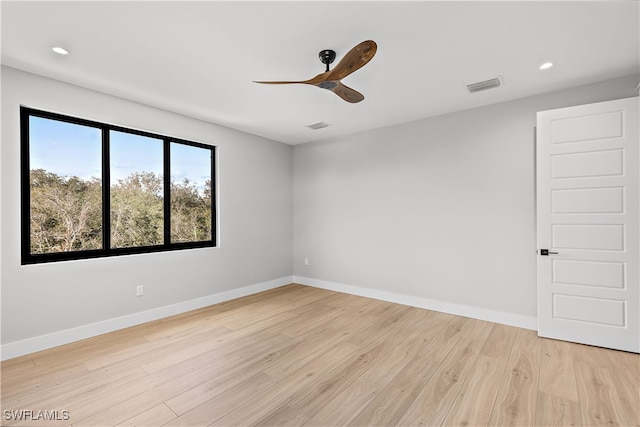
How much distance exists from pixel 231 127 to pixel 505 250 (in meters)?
4.18

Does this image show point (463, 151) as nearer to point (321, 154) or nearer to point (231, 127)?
point (321, 154)

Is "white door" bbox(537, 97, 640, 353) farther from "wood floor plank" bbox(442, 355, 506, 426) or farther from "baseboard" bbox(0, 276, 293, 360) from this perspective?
"baseboard" bbox(0, 276, 293, 360)

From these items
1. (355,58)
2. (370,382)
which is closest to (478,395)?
(370,382)

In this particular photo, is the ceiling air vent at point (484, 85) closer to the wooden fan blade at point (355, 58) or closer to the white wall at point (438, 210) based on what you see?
the white wall at point (438, 210)

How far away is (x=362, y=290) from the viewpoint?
186 inches

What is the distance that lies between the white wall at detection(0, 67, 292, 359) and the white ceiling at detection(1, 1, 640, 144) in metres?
0.27

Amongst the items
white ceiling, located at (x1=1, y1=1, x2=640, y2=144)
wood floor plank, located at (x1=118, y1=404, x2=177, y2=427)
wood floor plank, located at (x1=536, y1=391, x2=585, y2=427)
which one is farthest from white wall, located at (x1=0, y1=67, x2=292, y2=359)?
wood floor plank, located at (x1=536, y1=391, x2=585, y2=427)

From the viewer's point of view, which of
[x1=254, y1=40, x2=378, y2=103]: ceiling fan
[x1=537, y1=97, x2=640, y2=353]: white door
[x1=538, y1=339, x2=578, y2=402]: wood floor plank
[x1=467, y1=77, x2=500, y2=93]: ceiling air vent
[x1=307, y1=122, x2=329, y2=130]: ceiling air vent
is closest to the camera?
[x1=254, y1=40, x2=378, y2=103]: ceiling fan

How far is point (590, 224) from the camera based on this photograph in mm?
2912

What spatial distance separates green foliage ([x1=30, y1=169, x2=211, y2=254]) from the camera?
288 cm

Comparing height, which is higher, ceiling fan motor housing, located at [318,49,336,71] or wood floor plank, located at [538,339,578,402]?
ceiling fan motor housing, located at [318,49,336,71]

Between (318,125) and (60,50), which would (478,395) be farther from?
(60,50)
